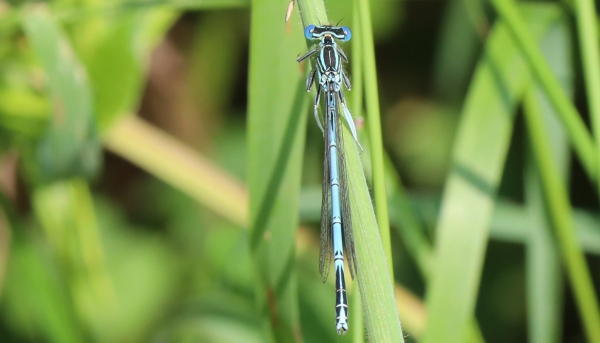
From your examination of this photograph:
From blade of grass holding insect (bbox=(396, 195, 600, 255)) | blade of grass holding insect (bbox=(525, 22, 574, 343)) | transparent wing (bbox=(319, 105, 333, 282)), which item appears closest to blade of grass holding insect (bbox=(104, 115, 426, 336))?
blade of grass holding insect (bbox=(396, 195, 600, 255))

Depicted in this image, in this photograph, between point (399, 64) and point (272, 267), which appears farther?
point (399, 64)

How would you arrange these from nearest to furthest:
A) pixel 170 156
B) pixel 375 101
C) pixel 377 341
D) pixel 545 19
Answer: pixel 377 341, pixel 375 101, pixel 545 19, pixel 170 156

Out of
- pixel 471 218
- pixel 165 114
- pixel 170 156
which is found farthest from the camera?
pixel 165 114

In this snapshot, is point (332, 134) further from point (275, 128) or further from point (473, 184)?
point (473, 184)

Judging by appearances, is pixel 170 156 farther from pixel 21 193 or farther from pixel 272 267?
pixel 272 267

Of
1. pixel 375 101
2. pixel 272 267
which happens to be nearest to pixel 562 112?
pixel 375 101

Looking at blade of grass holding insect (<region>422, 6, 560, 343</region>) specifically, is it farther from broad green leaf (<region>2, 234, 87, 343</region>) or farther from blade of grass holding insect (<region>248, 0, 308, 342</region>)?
broad green leaf (<region>2, 234, 87, 343</region>)
